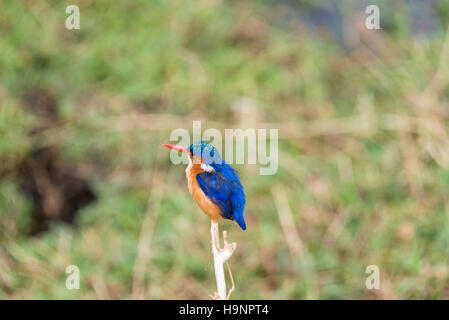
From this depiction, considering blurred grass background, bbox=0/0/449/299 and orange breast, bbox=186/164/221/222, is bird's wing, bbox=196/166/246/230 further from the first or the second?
blurred grass background, bbox=0/0/449/299

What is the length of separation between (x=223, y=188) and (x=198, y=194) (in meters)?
0.05

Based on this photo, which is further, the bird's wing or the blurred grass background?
the blurred grass background

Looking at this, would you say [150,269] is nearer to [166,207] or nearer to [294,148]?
[166,207]

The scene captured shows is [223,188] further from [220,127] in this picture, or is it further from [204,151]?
[220,127]

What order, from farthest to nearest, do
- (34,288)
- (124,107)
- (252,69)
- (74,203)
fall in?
(252,69) < (124,107) < (74,203) < (34,288)

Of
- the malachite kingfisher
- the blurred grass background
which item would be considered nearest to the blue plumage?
the malachite kingfisher

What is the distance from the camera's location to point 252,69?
9.14 feet

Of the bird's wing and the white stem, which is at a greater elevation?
the bird's wing

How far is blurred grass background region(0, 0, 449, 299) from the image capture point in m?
1.95

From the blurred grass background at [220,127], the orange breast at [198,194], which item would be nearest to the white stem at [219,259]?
the orange breast at [198,194]

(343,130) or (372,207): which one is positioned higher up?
(343,130)

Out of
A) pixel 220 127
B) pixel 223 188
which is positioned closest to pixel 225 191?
pixel 223 188
